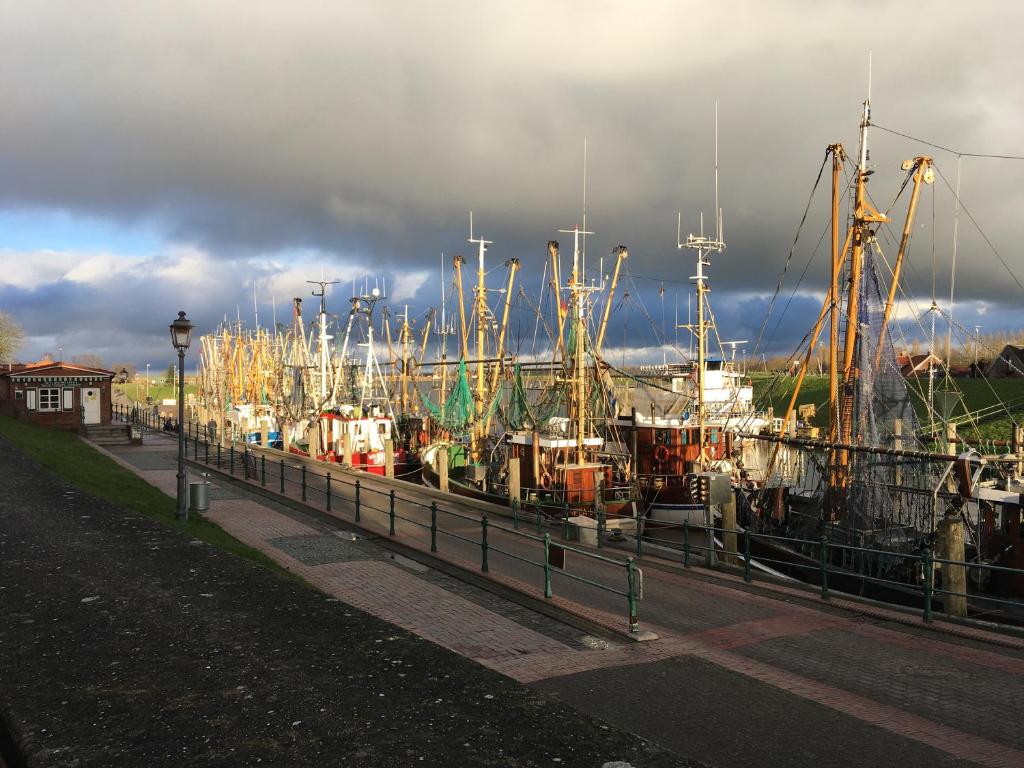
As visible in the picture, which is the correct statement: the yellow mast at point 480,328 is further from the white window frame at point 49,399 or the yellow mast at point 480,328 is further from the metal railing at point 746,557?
the white window frame at point 49,399

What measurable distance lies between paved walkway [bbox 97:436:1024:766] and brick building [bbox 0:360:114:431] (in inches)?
1407

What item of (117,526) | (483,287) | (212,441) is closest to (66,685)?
(117,526)

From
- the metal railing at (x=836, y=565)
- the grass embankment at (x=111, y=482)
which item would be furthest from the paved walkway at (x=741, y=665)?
the grass embankment at (x=111, y=482)

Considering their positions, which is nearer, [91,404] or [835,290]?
[835,290]

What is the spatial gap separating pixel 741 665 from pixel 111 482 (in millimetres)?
19399

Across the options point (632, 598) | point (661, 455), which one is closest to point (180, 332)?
point (632, 598)

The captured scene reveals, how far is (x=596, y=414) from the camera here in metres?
32.8

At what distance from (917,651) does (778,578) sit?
490cm

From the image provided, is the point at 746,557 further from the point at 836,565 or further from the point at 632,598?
the point at 836,565

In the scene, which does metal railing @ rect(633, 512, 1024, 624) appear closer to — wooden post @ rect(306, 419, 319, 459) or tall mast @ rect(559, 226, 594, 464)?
tall mast @ rect(559, 226, 594, 464)

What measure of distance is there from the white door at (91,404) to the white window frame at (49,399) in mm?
1351

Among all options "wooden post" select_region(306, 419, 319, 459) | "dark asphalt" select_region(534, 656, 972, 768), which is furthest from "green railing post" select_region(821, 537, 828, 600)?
"wooden post" select_region(306, 419, 319, 459)

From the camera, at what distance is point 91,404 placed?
45.0 m

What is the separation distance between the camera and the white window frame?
43.6 m
